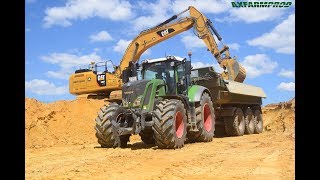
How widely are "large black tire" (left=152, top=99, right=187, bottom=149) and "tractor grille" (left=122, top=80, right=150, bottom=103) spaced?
722 millimetres

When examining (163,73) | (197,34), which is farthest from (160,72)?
(197,34)

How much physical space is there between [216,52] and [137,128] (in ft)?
28.7

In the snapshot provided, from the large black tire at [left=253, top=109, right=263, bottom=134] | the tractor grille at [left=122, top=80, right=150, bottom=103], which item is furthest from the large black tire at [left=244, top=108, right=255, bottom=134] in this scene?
the tractor grille at [left=122, top=80, right=150, bottom=103]

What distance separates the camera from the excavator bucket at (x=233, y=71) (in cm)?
1691

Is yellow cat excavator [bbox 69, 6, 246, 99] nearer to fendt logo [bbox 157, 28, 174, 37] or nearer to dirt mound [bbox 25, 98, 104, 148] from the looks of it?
fendt logo [bbox 157, 28, 174, 37]

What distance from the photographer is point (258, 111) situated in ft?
58.5

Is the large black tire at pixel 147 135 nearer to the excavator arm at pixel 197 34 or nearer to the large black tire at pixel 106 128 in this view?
the large black tire at pixel 106 128

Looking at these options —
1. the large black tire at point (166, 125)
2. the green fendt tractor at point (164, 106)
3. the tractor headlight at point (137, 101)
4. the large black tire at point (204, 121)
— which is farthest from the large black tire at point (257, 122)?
the tractor headlight at point (137, 101)

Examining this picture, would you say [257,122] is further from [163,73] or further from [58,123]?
[58,123]

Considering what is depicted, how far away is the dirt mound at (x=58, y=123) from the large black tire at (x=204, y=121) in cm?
439

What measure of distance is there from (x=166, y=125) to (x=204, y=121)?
9.94 ft

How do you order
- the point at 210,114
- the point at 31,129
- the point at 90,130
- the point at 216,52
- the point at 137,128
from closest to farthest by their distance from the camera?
the point at 137,128 → the point at 210,114 → the point at 31,129 → the point at 90,130 → the point at 216,52
